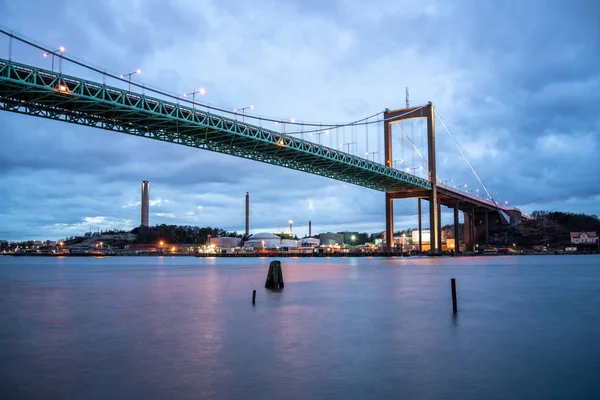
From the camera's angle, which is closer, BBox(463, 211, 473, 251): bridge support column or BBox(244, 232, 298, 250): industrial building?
BBox(463, 211, 473, 251): bridge support column

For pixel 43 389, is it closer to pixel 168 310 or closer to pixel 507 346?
pixel 507 346

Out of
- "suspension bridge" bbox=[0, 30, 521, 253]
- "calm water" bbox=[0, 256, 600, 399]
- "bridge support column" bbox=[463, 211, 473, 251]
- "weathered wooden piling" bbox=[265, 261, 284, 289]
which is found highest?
"suspension bridge" bbox=[0, 30, 521, 253]

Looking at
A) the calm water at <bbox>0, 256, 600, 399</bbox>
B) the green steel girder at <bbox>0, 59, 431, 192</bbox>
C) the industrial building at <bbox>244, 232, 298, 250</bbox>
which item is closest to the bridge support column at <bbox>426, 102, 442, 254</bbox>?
the green steel girder at <bbox>0, 59, 431, 192</bbox>

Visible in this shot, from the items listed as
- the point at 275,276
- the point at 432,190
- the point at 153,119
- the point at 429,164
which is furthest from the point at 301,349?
the point at 429,164

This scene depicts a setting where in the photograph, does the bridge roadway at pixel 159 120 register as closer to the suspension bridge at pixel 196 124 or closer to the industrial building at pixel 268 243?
the suspension bridge at pixel 196 124

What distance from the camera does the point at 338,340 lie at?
12633mm

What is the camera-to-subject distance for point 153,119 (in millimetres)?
42719

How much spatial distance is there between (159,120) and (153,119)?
68 centimetres

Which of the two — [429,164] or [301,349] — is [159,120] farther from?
[429,164]

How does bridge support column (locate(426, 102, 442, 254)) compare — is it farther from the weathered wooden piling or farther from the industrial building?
the industrial building

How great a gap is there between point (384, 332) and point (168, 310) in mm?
8416

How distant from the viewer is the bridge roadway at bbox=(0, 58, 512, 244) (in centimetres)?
3469

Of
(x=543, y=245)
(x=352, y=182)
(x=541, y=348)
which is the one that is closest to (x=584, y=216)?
(x=543, y=245)

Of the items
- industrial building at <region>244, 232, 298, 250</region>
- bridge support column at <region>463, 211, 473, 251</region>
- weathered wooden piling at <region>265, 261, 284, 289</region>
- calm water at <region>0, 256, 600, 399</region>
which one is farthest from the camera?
industrial building at <region>244, 232, 298, 250</region>
